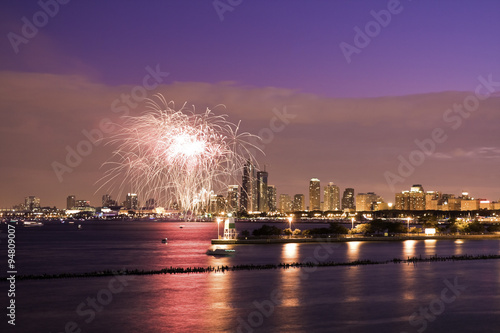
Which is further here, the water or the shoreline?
the shoreline

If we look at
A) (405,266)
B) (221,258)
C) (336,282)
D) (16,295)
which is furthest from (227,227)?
(16,295)

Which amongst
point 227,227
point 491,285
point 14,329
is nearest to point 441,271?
point 491,285

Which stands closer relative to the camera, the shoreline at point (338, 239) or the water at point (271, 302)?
the water at point (271, 302)

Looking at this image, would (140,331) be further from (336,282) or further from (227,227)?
(227,227)

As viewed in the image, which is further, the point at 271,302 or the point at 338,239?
the point at 338,239

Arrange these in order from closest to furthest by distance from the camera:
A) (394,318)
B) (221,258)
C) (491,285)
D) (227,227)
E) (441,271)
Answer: (394,318)
(491,285)
(441,271)
(221,258)
(227,227)

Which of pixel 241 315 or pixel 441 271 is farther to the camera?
pixel 441 271

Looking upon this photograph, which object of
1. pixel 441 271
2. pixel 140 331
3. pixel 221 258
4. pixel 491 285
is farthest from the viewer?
pixel 221 258

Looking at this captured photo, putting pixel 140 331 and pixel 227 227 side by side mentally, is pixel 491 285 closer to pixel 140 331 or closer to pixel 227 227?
pixel 140 331

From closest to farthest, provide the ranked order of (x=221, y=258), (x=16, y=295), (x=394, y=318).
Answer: (x=394, y=318) → (x=16, y=295) → (x=221, y=258)
